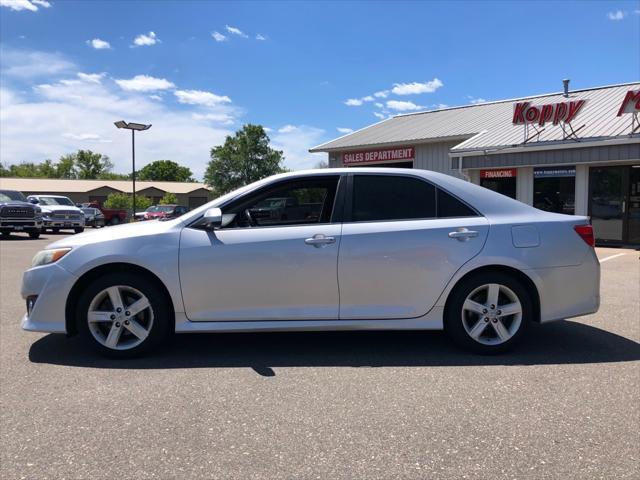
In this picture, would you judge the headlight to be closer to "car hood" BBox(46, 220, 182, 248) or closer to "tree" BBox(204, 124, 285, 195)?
"car hood" BBox(46, 220, 182, 248)

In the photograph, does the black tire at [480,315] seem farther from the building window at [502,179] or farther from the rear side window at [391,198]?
the building window at [502,179]

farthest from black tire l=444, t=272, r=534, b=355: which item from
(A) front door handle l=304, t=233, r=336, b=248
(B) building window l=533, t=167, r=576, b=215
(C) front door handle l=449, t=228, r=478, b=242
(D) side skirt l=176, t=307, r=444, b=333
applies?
(B) building window l=533, t=167, r=576, b=215

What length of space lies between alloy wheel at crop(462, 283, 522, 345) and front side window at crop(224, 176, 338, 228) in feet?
4.68

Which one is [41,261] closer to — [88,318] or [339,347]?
[88,318]

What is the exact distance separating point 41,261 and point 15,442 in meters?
1.85

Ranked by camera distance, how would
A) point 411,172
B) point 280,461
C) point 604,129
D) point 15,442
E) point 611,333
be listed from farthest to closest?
point 604,129, point 611,333, point 411,172, point 15,442, point 280,461

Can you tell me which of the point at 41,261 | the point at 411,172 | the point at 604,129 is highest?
the point at 604,129

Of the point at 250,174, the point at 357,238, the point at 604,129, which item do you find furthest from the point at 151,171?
the point at 357,238

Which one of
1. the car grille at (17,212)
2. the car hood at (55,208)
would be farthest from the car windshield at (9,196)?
the car hood at (55,208)

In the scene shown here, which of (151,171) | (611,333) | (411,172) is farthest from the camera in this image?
(151,171)

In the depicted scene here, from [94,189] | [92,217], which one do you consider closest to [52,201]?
[92,217]

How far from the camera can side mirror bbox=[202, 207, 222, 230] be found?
4.25 m

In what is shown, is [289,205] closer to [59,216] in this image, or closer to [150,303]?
[150,303]

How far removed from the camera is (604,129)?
598 inches
